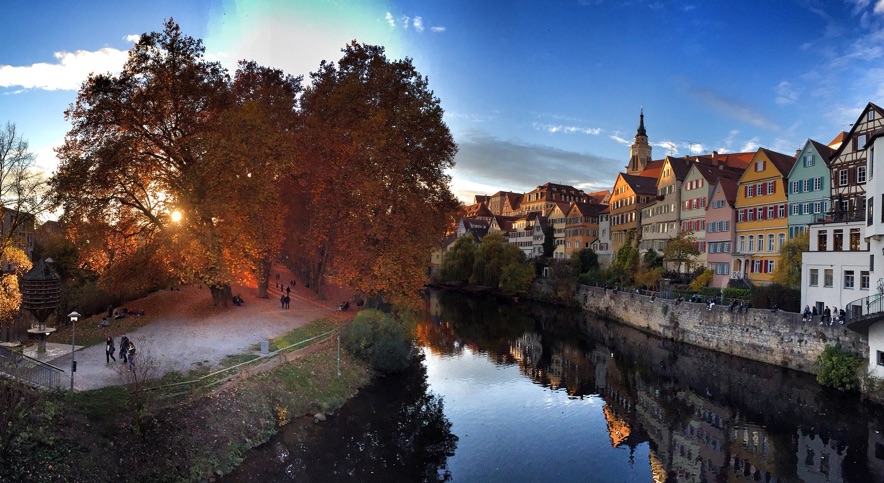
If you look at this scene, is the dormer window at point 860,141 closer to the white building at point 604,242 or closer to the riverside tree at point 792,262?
the riverside tree at point 792,262

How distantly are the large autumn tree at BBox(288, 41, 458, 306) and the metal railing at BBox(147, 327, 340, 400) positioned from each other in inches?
278

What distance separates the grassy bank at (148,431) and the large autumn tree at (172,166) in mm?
8572

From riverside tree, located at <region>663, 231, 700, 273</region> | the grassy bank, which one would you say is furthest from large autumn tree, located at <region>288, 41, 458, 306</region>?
riverside tree, located at <region>663, 231, 700, 273</region>

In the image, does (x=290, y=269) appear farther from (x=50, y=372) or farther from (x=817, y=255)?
(x=817, y=255)

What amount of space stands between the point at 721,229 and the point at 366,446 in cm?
4279

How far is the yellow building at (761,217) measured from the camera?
44.2 metres

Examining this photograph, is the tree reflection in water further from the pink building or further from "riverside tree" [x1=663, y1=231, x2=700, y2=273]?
the pink building

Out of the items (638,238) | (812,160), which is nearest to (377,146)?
(812,160)

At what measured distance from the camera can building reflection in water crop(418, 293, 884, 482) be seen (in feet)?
60.0

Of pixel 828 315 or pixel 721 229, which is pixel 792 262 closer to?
pixel 828 315

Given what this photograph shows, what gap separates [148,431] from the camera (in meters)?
14.4

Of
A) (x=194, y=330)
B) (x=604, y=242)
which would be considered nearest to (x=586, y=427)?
(x=194, y=330)

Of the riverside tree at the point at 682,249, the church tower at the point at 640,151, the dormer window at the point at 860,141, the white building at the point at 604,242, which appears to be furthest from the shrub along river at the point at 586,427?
the church tower at the point at 640,151

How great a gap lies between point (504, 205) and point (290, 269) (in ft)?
295
